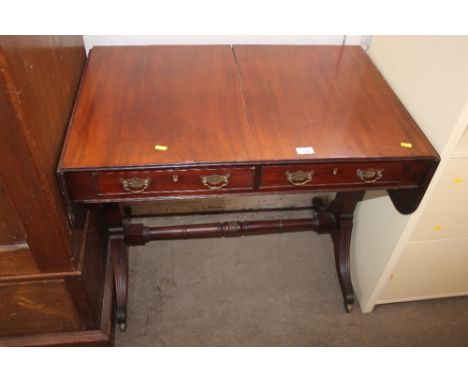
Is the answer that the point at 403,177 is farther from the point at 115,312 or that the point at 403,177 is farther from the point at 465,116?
the point at 115,312

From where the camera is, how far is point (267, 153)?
1061 mm

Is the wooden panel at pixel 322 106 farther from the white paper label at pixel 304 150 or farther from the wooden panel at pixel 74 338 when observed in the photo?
the wooden panel at pixel 74 338

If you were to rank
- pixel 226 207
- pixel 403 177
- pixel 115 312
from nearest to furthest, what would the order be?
pixel 403 177, pixel 115 312, pixel 226 207

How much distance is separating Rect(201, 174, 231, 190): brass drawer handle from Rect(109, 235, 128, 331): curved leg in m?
0.72

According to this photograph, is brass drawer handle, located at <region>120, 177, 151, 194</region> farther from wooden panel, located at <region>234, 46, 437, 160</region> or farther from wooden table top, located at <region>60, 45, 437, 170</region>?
wooden panel, located at <region>234, 46, 437, 160</region>

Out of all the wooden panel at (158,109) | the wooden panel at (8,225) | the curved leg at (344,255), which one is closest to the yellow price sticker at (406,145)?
the wooden panel at (158,109)

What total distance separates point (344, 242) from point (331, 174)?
2.49ft

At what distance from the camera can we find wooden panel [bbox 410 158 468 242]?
1.19 m

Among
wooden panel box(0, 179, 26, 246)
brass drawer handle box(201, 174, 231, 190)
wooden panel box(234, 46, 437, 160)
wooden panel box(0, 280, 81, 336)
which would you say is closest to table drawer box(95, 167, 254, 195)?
brass drawer handle box(201, 174, 231, 190)

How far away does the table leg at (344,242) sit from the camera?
172 cm

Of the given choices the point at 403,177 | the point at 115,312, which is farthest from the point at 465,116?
the point at 115,312

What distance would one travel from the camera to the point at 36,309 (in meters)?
1.29

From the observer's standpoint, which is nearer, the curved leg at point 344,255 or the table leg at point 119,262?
the table leg at point 119,262

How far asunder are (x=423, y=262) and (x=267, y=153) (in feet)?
2.86
